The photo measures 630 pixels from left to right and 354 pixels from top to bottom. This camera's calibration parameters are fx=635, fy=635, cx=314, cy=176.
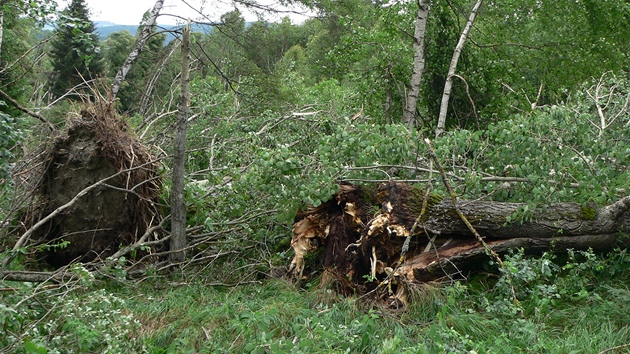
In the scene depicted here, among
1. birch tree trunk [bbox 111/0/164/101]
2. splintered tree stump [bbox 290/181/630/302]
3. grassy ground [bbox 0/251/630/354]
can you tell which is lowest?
grassy ground [bbox 0/251/630/354]

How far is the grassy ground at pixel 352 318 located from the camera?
13.7 feet

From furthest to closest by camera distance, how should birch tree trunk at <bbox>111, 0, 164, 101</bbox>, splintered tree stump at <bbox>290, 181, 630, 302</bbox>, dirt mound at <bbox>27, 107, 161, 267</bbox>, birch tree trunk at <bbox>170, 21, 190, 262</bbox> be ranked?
birch tree trunk at <bbox>111, 0, 164, 101</bbox>, dirt mound at <bbox>27, 107, 161, 267</bbox>, birch tree trunk at <bbox>170, 21, 190, 262</bbox>, splintered tree stump at <bbox>290, 181, 630, 302</bbox>

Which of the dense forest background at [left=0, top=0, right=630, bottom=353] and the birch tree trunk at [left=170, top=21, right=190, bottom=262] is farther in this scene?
the birch tree trunk at [left=170, top=21, right=190, bottom=262]

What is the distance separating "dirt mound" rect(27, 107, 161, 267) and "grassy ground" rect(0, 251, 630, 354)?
0.94 metres

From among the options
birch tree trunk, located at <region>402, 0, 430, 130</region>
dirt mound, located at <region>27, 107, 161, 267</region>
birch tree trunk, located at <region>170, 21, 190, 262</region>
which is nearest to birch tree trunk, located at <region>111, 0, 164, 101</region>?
dirt mound, located at <region>27, 107, 161, 267</region>

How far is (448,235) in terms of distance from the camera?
19.1ft

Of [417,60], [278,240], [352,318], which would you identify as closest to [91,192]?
[278,240]

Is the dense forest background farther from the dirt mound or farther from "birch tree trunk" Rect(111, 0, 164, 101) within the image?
"birch tree trunk" Rect(111, 0, 164, 101)

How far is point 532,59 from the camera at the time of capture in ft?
43.1

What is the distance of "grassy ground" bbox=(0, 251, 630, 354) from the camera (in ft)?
13.7

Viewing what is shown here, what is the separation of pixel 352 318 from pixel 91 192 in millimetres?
3164

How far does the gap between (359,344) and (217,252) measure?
273 centimetres

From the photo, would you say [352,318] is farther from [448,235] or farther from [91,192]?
[91,192]

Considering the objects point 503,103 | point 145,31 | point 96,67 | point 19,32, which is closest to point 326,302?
point 145,31
